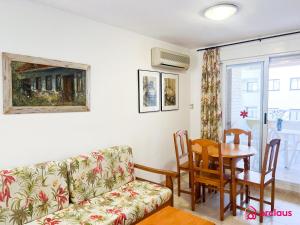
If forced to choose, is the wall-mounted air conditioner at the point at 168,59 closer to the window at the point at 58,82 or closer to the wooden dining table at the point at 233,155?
the wooden dining table at the point at 233,155

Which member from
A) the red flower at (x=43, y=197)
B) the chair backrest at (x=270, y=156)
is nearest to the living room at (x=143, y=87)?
the red flower at (x=43, y=197)

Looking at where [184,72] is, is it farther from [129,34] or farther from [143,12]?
[143,12]

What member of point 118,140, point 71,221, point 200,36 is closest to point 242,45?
point 200,36

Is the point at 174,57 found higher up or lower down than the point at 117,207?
higher up

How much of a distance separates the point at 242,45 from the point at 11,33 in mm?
3214

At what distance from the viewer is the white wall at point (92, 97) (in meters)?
2.02

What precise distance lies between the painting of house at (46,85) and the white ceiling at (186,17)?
2.08 feet

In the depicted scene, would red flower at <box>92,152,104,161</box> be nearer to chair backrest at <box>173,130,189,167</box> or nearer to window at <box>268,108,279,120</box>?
chair backrest at <box>173,130,189,167</box>

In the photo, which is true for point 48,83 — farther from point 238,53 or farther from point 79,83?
point 238,53

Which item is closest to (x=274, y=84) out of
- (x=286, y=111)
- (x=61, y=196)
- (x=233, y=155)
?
(x=286, y=111)

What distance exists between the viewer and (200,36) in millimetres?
3359

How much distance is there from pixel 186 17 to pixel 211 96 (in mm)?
1695

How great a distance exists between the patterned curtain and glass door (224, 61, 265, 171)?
0.64 ft

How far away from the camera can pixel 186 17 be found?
2.59 meters
